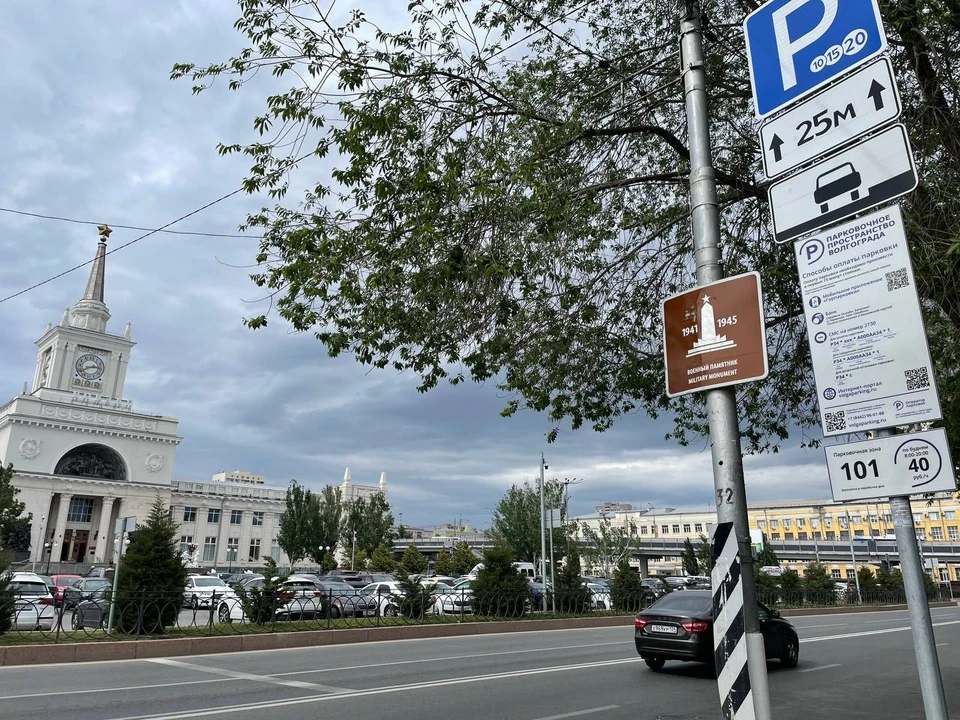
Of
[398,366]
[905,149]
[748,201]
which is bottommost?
[905,149]

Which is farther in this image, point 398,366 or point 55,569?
point 55,569

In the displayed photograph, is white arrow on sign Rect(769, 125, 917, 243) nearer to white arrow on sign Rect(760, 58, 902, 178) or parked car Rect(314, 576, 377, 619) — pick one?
white arrow on sign Rect(760, 58, 902, 178)

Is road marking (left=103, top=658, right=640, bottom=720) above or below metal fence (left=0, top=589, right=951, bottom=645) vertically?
below

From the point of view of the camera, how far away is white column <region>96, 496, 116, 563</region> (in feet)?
239

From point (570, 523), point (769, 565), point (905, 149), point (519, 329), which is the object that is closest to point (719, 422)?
point (905, 149)

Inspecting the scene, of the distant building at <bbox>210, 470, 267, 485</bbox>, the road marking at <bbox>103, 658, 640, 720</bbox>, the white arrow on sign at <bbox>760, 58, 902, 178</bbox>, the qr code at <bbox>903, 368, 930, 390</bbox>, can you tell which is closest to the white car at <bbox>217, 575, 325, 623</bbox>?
the road marking at <bbox>103, 658, 640, 720</bbox>

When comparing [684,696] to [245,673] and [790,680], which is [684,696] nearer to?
[790,680]

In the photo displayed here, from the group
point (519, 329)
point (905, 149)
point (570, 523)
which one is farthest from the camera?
point (570, 523)

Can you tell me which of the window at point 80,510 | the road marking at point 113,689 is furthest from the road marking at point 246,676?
the window at point 80,510

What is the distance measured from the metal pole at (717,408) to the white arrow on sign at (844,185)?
851mm

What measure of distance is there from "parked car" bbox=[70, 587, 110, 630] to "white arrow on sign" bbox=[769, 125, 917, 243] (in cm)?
1773

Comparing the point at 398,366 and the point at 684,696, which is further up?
the point at 398,366

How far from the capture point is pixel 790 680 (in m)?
12.5

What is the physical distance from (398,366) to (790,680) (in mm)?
9209
